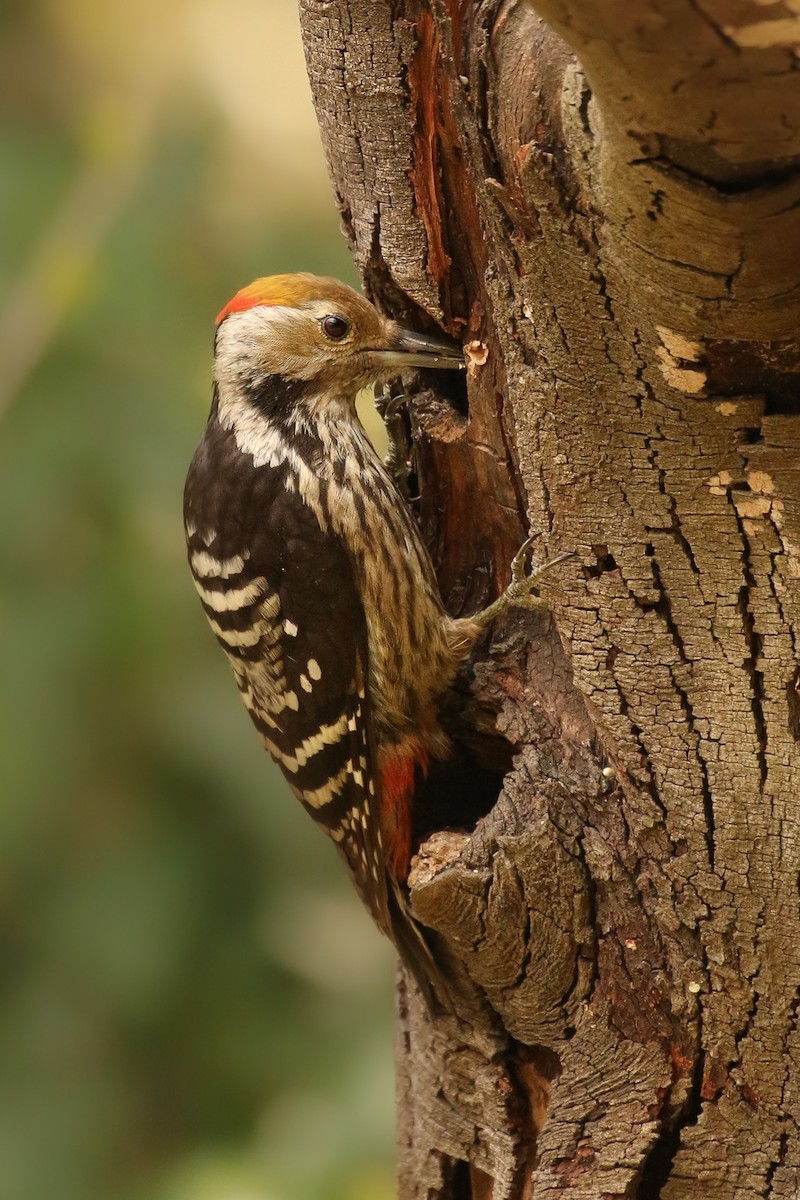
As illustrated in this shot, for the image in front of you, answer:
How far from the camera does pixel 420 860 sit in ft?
7.75

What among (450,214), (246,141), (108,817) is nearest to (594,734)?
(450,214)

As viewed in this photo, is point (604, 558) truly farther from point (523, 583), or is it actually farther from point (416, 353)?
point (416, 353)

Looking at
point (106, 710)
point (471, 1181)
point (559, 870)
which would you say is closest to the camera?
point (559, 870)

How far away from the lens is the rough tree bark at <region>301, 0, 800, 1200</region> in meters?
1.55

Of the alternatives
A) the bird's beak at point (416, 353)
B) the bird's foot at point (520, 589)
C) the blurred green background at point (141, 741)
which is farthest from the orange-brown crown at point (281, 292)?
the bird's foot at point (520, 589)

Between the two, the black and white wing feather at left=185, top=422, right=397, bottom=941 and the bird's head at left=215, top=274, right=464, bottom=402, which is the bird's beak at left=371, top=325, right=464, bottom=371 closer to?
the bird's head at left=215, top=274, right=464, bottom=402

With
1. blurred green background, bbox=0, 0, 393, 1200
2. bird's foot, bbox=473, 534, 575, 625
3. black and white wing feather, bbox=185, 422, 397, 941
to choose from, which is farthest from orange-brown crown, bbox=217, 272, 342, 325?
bird's foot, bbox=473, 534, 575, 625

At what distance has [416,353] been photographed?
8.87 feet

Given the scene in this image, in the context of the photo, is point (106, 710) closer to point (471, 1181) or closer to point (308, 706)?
point (308, 706)

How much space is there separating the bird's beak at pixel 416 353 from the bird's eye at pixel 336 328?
0.34 feet

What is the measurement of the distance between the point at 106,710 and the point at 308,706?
1175 mm

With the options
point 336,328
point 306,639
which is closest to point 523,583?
point 306,639

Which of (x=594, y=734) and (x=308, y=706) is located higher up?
(x=308, y=706)

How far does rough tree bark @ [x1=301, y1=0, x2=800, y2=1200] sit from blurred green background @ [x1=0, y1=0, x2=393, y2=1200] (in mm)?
1005
